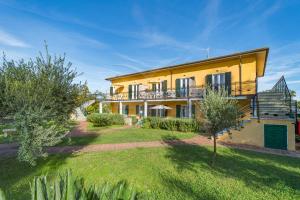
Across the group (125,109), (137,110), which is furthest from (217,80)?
(125,109)

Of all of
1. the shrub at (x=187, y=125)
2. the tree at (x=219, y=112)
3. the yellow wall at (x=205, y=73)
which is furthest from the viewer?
the yellow wall at (x=205, y=73)

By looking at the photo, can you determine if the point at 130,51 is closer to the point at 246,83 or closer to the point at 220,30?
the point at 220,30

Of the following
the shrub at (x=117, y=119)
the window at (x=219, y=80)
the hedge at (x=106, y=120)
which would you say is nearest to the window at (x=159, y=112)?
the shrub at (x=117, y=119)

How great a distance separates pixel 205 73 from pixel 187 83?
2.23 m

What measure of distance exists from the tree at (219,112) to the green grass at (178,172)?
1.27m

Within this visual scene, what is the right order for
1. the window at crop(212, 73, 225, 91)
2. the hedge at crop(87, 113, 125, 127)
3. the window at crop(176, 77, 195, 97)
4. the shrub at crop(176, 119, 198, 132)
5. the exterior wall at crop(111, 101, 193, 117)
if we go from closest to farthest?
the shrub at crop(176, 119, 198, 132), the window at crop(212, 73, 225, 91), the window at crop(176, 77, 195, 97), the hedge at crop(87, 113, 125, 127), the exterior wall at crop(111, 101, 193, 117)

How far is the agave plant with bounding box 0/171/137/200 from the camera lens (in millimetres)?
1802

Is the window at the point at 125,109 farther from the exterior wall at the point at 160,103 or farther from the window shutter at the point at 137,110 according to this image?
the window shutter at the point at 137,110

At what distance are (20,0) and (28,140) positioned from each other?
9570mm

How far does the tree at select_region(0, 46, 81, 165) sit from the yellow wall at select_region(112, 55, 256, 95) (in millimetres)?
14663

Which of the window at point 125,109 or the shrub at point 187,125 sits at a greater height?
the window at point 125,109

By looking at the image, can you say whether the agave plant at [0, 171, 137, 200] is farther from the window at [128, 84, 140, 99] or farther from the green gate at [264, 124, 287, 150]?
the window at [128, 84, 140, 99]

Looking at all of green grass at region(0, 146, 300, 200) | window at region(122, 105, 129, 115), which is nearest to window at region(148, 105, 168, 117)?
window at region(122, 105, 129, 115)

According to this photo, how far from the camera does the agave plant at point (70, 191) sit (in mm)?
1802
